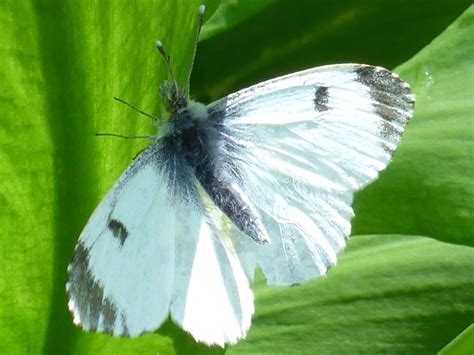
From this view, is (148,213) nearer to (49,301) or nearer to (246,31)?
(49,301)

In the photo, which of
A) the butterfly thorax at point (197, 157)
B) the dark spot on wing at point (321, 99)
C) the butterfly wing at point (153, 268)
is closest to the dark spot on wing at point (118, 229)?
the butterfly wing at point (153, 268)

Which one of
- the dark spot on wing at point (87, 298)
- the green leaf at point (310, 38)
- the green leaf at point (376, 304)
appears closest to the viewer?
the dark spot on wing at point (87, 298)

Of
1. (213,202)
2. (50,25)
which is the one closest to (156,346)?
(213,202)

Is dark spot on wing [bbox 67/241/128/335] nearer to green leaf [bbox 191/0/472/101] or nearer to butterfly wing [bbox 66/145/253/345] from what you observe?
butterfly wing [bbox 66/145/253/345]

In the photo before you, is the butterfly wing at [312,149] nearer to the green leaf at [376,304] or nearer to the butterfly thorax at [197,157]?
the butterfly thorax at [197,157]

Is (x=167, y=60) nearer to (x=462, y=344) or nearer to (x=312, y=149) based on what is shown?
(x=312, y=149)

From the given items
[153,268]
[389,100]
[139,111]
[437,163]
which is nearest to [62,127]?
[139,111]

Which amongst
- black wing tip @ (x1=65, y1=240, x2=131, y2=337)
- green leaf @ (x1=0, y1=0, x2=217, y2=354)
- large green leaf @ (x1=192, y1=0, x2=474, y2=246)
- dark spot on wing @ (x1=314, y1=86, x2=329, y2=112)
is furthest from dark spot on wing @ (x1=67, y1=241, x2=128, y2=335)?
large green leaf @ (x1=192, y1=0, x2=474, y2=246)
